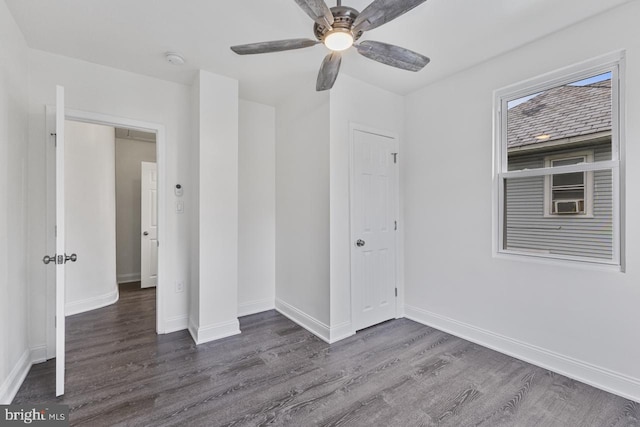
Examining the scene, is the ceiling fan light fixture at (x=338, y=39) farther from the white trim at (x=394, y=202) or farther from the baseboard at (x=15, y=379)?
the baseboard at (x=15, y=379)

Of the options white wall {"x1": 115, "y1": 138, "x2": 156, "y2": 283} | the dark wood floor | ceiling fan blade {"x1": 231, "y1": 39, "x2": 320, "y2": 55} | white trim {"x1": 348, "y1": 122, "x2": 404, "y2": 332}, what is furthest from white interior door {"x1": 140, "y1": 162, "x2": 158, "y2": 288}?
ceiling fan blade {"x1": 231, "y1": 39, "x2": 320, "y2": 55}

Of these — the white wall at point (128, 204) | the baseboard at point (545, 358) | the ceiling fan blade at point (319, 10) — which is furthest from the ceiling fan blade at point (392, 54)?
the white wall at point (128, 204)

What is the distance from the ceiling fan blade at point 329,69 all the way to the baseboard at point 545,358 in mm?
2607

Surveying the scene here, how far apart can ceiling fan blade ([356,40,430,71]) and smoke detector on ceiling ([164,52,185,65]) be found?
5.59 feet

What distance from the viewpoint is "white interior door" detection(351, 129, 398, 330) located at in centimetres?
297

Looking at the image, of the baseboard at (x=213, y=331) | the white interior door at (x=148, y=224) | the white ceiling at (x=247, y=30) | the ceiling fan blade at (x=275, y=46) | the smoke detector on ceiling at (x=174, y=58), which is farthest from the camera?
the white interior door at (x=148, y=224)

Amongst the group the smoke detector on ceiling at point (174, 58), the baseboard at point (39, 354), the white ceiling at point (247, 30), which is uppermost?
the white ceiling at point (247, 30)

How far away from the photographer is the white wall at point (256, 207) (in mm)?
3508

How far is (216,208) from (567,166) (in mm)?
3076

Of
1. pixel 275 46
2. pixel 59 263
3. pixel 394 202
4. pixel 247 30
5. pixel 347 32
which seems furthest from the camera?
pixel 394 202

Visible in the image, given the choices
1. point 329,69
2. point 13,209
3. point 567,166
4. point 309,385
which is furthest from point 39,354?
point 567,166

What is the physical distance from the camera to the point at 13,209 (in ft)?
6.75

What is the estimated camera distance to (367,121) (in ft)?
10.1

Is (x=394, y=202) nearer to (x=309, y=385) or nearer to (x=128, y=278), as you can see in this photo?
(x=309, y=385)
